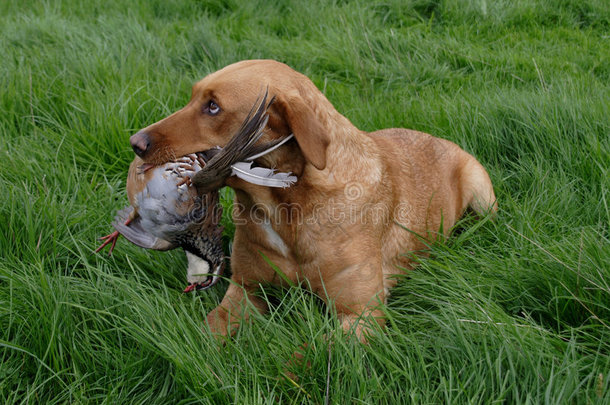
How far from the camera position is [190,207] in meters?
2.59

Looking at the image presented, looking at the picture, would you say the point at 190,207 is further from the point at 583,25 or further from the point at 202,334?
the point at 583,25

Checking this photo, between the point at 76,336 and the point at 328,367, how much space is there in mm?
1106

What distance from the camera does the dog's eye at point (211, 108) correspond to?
254 centimetres

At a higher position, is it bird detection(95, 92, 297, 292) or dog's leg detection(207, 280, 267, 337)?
bird detection(95, 92, 297, 292)

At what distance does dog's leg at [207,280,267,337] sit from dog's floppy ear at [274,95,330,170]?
0.71 meters

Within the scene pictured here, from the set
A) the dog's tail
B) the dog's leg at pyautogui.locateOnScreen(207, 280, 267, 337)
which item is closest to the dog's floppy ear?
the dog's leg at pyautogui.locateOnScreen(207, 280, 267, 337)

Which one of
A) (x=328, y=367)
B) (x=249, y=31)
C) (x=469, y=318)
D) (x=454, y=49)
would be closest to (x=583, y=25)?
(x=454, y=49)

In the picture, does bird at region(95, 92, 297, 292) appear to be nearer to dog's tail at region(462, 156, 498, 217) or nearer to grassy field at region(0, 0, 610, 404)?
grassy field at region(0, 0, 610, 404)

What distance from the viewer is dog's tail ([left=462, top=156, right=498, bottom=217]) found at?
11.9 feet

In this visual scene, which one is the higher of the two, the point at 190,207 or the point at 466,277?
the point at 190,207

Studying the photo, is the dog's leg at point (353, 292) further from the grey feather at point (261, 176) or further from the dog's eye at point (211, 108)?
the dog's eye at point (211, 108)

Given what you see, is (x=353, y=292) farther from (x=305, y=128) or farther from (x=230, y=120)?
(x=230, y=120)

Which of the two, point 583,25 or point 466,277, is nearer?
point 466,277

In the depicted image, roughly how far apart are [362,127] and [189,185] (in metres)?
2.20
